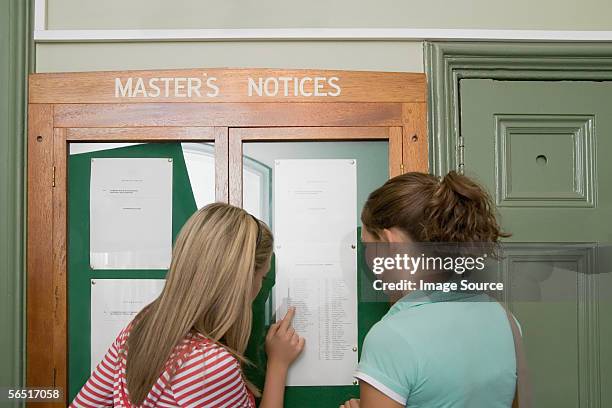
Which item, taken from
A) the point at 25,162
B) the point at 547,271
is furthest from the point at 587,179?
the point at 25,162

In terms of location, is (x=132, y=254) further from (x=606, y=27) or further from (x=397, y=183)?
(x=606, y=27)

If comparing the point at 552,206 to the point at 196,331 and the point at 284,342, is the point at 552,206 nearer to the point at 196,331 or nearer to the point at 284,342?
the point at 284,342

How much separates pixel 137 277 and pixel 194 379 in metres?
0.54

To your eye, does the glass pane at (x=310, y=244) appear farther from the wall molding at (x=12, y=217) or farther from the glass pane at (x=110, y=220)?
the wall molding at (x=12, y=217)

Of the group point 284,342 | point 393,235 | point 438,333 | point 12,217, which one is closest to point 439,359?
point 438,333

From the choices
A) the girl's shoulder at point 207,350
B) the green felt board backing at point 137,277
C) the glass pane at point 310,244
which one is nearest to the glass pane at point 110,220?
the green felt board backing at point 137,277

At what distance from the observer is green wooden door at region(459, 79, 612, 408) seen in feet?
5.57

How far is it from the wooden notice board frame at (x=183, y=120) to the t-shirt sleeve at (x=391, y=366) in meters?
0.62

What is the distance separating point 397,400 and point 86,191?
95 centimetres

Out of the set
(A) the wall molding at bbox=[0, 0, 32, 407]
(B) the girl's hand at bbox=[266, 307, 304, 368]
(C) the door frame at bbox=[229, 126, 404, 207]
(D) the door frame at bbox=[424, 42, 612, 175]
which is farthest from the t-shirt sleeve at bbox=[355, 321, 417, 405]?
(A) the wall molding at bbox=[0, 0, 32, 407]

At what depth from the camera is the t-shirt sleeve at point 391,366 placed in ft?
3.38

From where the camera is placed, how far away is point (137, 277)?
5.16ft

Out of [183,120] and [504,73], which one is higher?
[504,73]

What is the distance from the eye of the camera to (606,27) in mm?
1737
